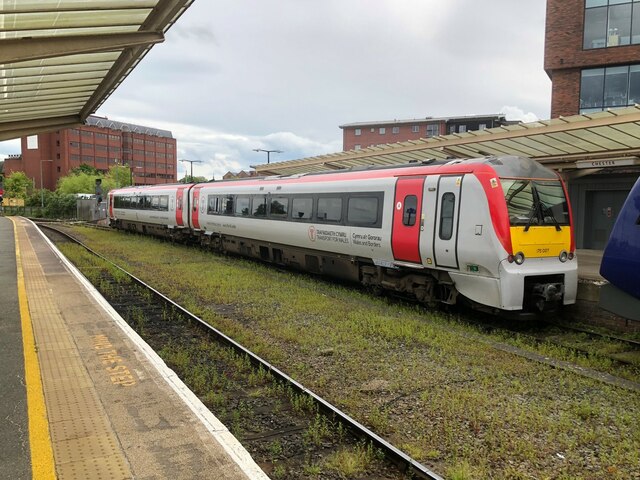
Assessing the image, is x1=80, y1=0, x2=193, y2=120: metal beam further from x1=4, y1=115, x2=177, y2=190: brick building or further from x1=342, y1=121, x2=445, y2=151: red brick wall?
x1=4, y1=115, x2=177, y2=190: brick building

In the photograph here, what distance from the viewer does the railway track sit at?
423 cm

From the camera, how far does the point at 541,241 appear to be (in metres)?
8.42

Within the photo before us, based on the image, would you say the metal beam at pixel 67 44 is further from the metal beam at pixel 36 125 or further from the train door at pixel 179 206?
the train door at pixel 179 206

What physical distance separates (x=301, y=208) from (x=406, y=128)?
7260 cm

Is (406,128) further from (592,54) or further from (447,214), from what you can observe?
(447,214)

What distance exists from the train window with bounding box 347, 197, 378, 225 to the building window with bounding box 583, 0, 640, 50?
16.2 metres

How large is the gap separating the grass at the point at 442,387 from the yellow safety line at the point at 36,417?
2.02 meters

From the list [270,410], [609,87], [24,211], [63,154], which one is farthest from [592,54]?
[63,154]

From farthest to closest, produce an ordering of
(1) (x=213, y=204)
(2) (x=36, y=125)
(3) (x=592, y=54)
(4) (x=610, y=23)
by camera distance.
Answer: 1. (3) (x=592, y=54)
2. (4) (x=610, y=23)
3. (1) (x=213, y=204)
4. (2) (x=36, y=125)

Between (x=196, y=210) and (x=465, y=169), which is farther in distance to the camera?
(x=196, y=210)

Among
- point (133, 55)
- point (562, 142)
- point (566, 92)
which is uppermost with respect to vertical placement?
point (566, 92)

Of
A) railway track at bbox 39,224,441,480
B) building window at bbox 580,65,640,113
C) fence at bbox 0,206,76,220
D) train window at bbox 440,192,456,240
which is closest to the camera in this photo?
railway track at bbox 39,224,441,480

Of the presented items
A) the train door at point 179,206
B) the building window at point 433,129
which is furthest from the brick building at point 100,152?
the train door at point 179,206

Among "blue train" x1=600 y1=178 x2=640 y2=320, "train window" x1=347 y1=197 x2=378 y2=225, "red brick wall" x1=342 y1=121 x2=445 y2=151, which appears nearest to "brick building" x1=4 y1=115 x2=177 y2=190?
"red brick wall" x1=342 y1=121 x2=445 y2=151
